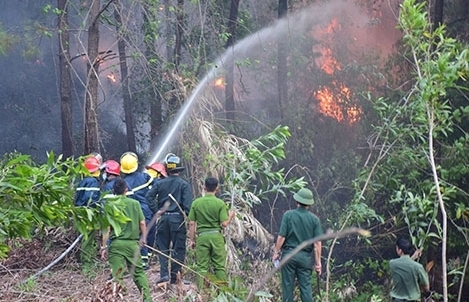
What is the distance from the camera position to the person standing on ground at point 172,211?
A: 878 centimetres

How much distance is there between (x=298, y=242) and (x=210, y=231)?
1.12m

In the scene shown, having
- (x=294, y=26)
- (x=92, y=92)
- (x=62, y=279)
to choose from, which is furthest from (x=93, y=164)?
(x=294, y=26)

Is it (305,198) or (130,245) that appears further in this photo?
(305,198)

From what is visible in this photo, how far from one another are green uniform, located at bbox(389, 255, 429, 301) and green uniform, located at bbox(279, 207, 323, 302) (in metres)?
1.07

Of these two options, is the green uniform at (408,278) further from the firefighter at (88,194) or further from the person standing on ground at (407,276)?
the firefighter at (88,194)

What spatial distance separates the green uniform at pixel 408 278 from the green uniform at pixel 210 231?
2.15m

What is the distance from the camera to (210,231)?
8289 millimetres

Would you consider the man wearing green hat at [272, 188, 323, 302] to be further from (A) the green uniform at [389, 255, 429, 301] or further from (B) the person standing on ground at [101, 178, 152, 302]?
(B) the person standing on ground at [101, 178, 152, 302]

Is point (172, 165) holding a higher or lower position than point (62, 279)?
higher

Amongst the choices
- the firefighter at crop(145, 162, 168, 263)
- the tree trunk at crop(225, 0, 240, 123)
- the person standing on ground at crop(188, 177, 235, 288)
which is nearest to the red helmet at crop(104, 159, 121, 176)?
the firefighter at crop(145, 162, 168, 263)

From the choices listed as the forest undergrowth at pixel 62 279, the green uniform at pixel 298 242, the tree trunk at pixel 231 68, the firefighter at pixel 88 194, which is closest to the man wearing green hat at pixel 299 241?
the green uniform at pixel 298 242

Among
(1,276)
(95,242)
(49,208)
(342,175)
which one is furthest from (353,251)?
(49,208)

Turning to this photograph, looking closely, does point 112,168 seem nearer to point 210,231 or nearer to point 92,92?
point 92,92

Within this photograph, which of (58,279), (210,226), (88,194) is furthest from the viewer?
(58,279)
